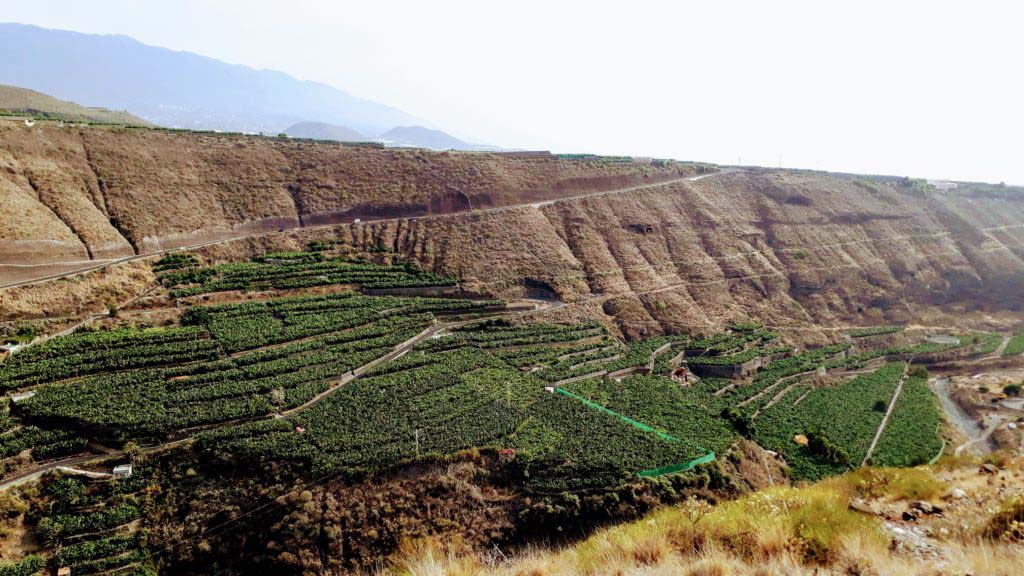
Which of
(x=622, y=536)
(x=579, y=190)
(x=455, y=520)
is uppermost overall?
(x=579, y=190)

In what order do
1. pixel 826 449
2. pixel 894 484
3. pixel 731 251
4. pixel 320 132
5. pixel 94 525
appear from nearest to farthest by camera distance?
1. pixel 894 484
2. pixel 94 525
3. pixel 826 449
4. pixel 731 251
5. pixel 320 132

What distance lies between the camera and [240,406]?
20531 mm

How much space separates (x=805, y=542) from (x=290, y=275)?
104 feet

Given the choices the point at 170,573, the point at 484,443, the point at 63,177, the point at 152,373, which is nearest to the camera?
the point at 170,573

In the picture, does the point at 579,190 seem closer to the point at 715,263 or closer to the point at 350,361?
the point at 715,263

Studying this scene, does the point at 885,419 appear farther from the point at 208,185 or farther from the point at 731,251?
the point at 208,185

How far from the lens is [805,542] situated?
5941 mm

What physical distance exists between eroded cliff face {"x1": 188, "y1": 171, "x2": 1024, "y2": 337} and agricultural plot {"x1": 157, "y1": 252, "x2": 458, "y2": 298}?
1886mm

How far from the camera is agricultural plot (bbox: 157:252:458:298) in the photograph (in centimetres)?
2928

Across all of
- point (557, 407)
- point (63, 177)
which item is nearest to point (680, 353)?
point (557, 407)

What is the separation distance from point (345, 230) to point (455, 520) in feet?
87.7

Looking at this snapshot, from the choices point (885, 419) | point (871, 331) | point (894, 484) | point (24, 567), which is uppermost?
point (894, 484)

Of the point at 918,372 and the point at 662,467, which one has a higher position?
the point at 918,372

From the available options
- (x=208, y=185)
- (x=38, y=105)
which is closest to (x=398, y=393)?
(x=208, y=185)
